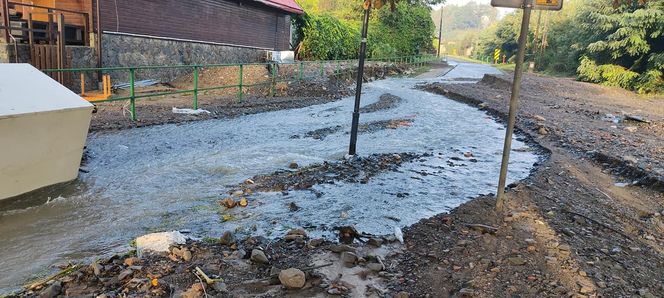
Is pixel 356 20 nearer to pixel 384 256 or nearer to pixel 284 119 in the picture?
pixel 284 119

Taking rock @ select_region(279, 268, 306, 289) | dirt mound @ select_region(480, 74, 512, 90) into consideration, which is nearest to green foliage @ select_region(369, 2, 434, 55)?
dirt mound @ select_region(480, 74, 512, 90)

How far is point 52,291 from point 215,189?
9.77 feet

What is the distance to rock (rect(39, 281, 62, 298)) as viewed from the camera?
3360mm

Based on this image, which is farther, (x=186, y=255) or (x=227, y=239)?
(x=227, y=239)

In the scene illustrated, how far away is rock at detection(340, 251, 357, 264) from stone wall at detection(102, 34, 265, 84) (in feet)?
45.2

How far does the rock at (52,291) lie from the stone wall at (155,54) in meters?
13.4

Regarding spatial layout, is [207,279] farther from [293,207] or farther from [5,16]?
[5,16]

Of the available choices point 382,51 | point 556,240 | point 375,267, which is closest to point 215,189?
point 375,267

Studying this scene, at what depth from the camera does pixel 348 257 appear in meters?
4.05

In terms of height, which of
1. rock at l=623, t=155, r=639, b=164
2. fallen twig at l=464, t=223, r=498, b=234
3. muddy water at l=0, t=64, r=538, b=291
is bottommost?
muddy water at l=0, t=64, r=538, b=291

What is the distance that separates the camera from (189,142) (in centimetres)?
905

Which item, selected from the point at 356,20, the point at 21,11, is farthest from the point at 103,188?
the point at 356,20

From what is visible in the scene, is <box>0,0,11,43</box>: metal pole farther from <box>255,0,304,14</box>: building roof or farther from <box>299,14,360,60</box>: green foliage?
<box>299,14,360,60</box>: green foliage

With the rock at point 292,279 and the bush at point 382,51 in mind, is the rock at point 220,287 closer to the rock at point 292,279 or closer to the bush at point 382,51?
the rock at point 292,279
